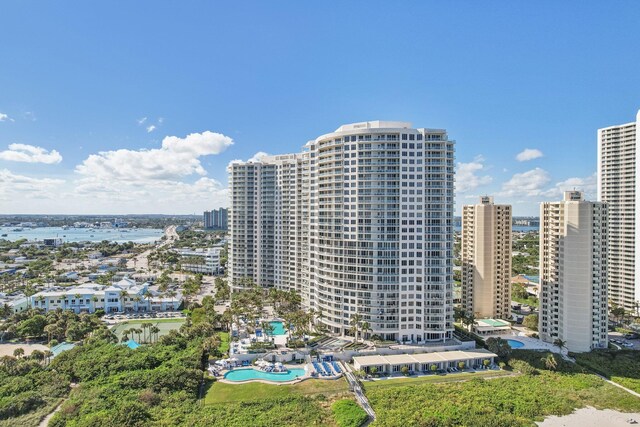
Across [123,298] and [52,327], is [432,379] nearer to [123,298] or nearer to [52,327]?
[52,327]

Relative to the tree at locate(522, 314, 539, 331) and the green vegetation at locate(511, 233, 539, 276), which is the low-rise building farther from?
the green vegetation at locate(511, 233, 539, 276)

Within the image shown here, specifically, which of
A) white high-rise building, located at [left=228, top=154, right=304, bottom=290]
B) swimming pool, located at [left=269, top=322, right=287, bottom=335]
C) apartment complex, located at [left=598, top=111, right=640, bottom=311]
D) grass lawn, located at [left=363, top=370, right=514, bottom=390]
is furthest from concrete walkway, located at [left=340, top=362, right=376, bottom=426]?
apartment complex, located at [left=598, top=111, right=640, bottom=311]

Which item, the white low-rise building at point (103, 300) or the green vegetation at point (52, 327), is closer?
the green vegetation at point (52, 327)

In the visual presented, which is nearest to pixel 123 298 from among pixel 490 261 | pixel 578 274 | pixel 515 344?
pixel 490 261

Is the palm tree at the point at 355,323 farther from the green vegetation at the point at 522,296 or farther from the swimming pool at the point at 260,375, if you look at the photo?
the green vegetation at the point at 522,296

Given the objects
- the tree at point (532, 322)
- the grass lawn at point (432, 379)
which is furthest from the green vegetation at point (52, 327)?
the tree at point (532, 322)

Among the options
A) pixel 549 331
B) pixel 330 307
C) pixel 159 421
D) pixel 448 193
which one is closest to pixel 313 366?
pixel 330 307
